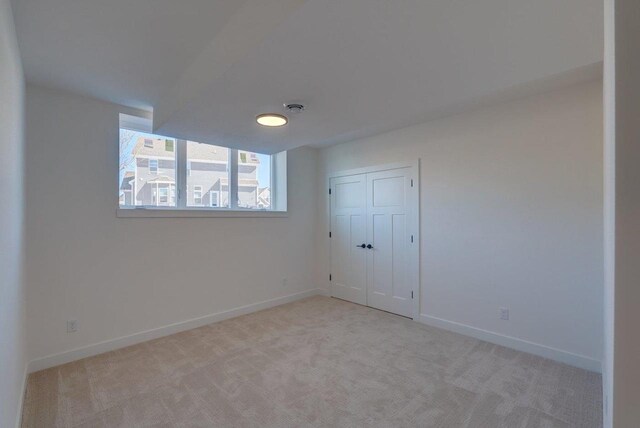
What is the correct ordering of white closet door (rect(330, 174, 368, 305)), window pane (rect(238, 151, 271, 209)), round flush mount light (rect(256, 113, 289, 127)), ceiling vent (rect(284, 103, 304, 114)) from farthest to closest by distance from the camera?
white closet door (rect(330, 174, 368, 305)), window pane (rect(238, 151, 271, 209)), round flush mount light (rect(256, 113, 289, 127)), ceiling vent (rect(284, 103, 304, 114))

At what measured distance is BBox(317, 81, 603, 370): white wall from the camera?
2.65m

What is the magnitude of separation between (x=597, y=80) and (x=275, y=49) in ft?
9.50

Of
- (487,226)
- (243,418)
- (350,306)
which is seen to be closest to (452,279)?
(487,226)

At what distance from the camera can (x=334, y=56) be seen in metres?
1.71

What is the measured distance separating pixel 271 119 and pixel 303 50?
3.59 feet

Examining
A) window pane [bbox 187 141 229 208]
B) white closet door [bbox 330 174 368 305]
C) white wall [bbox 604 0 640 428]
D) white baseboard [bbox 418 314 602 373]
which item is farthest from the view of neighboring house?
white wall [bbox 604 0 640 428]

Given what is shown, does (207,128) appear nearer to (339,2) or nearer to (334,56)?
(334,56)

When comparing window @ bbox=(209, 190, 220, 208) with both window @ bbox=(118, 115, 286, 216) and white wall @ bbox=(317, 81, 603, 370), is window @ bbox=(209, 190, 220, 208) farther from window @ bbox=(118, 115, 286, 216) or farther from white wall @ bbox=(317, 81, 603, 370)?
white wall @ bbox=(317, 81, 603, 370)

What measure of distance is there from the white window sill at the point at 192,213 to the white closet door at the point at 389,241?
4.76 ft

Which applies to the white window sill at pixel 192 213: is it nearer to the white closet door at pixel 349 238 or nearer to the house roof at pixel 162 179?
the house roof at pixel 162 179

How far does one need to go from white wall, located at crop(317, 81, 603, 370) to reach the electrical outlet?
3.78 metres

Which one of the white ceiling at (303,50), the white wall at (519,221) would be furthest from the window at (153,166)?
the white wall at (519,221)

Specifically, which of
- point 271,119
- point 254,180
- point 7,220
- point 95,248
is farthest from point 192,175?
point 7,220

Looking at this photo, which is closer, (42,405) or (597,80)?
(42,405)
